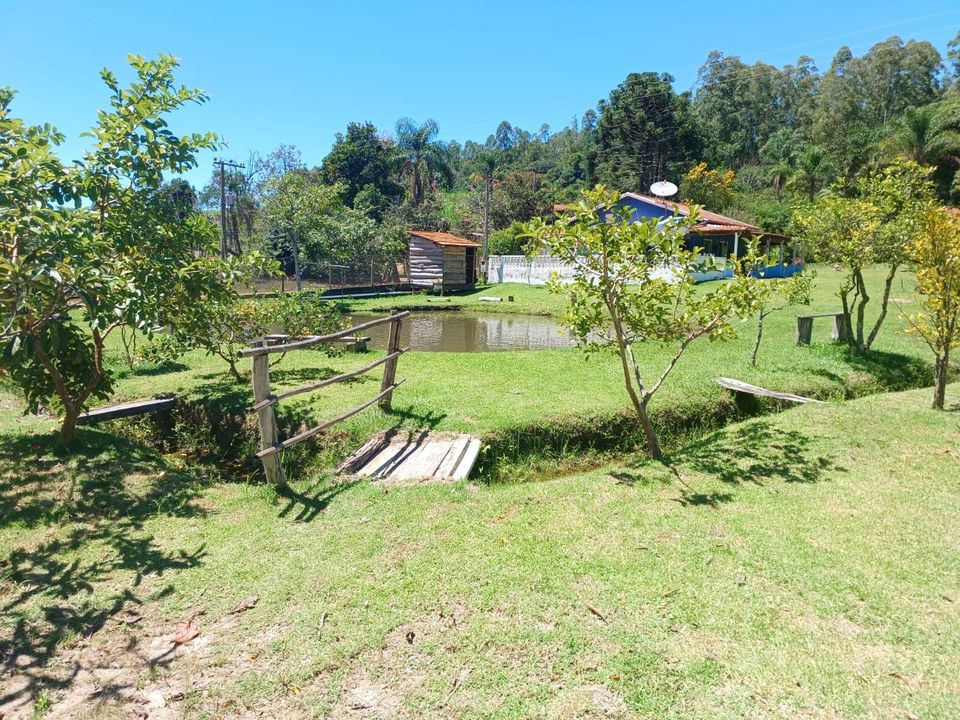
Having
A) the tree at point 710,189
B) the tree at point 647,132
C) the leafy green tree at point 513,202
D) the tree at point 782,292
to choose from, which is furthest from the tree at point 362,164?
the tree at point 782,292

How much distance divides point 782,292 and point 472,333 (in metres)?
13.4

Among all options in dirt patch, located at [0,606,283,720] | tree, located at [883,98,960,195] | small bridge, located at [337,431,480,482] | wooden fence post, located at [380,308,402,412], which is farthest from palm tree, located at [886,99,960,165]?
dirt patch, located at [0,606,283,720]

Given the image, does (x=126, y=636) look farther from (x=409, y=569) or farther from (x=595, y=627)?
(x=595, y=627)

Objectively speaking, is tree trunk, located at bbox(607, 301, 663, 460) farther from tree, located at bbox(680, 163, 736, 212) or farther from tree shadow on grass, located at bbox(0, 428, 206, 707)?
tree, located at bbox(680, 163, 736, 212)

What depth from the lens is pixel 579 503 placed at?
17.6 feet

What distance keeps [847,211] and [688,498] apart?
7945mm

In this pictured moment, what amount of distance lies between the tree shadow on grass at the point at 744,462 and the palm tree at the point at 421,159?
53325 millimetres

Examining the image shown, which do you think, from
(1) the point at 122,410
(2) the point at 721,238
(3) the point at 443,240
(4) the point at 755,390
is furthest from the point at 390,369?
(2) the point at 721,238

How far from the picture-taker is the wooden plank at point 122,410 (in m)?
7.32

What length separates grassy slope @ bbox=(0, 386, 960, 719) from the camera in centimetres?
303

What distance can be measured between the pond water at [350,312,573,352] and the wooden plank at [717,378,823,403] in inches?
261

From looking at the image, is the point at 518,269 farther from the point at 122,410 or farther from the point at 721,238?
the point at 122,410

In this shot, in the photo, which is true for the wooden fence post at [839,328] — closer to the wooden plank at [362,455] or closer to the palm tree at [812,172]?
the wooden plank at [362,455]

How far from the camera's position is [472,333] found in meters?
19.7
